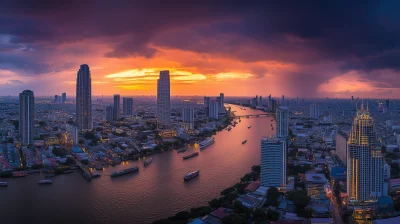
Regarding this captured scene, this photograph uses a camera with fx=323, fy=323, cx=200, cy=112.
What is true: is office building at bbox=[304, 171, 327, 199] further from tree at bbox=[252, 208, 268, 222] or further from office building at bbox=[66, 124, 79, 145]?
office building at bbox=[66, 124, 79, 145]

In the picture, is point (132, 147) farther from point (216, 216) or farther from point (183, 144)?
point (216, 216)

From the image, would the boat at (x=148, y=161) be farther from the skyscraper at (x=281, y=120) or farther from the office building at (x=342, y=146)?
the office building at (x=342, y=146)

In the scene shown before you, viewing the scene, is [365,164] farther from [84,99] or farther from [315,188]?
[84,99]

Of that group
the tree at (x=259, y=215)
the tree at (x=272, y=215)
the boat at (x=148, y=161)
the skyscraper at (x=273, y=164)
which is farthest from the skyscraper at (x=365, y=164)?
the boat at (x=148, y=161)

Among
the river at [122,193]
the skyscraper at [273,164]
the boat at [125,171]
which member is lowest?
the river at [122,193]

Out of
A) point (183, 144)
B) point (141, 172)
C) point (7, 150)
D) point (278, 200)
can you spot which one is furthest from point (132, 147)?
point (278, 200)
